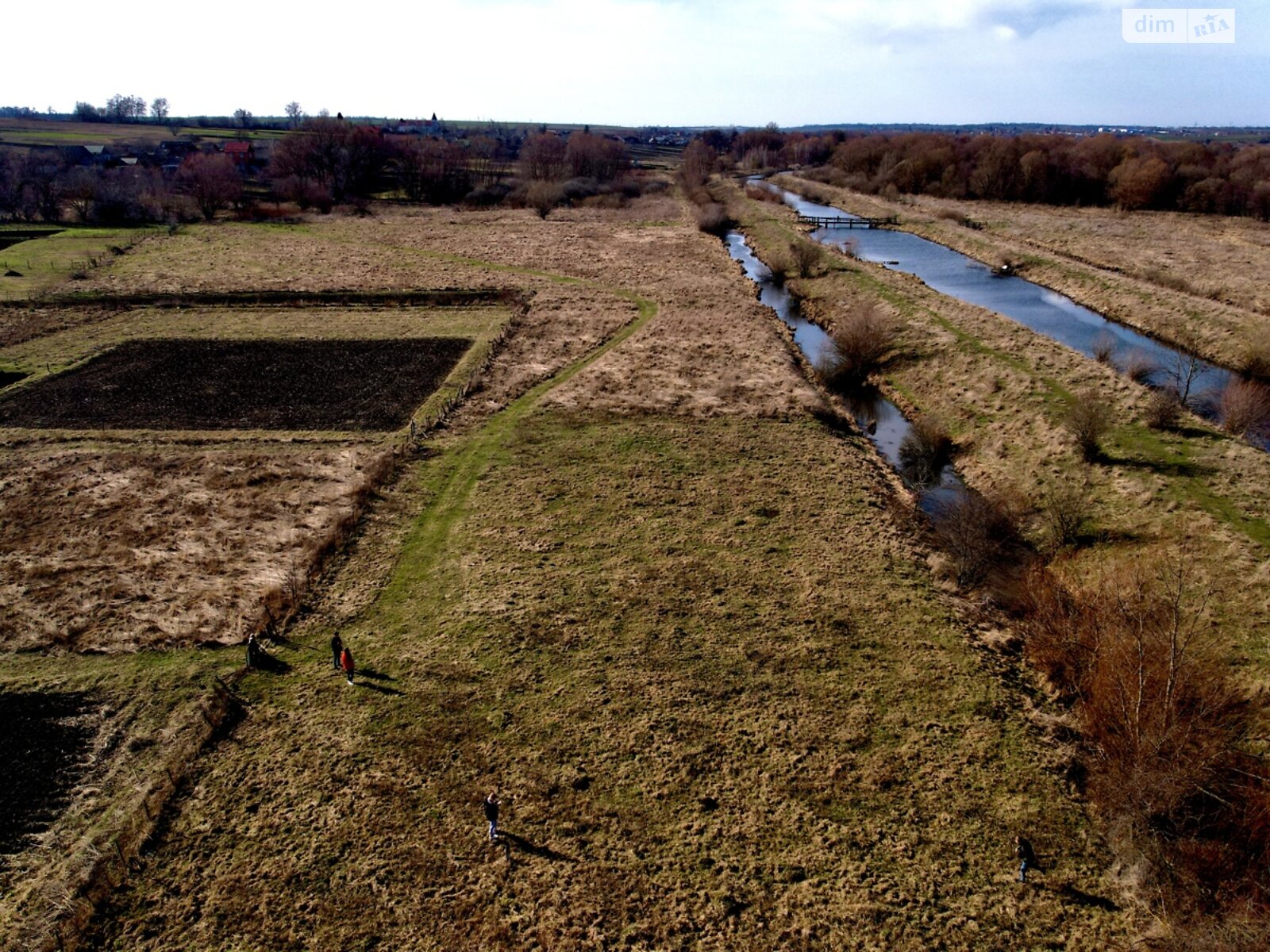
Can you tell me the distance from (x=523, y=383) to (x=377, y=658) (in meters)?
20.2

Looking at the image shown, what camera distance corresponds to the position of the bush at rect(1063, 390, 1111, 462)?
26594mm

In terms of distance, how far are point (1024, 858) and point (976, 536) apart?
11.1 m

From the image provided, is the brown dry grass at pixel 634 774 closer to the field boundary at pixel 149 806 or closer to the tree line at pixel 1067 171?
the field boundary at pixel 149 806

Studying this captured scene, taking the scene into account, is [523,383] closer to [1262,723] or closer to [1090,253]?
[1262,723]

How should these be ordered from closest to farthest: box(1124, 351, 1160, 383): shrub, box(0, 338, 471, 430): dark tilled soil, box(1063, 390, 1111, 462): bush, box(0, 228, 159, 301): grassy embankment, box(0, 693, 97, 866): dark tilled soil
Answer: box(0, 693, 97, 866): dark tilled soil, box(1063, 390, 1111, 462): bush, box(0, 338, 471, 430): dark tilled soil, box(1124, 351, 1160, 383): shrub, box(0, 228, 159, 301): grassy embankment

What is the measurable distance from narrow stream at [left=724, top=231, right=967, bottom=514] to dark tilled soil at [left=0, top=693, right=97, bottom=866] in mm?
24976

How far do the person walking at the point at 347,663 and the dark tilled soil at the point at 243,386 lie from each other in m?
15.5

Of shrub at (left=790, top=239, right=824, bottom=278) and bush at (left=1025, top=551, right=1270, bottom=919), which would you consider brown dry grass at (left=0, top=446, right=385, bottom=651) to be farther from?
shrub at (left=790, top=239, right=824, bottom=278)

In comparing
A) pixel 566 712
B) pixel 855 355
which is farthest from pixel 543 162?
pixel 566 712

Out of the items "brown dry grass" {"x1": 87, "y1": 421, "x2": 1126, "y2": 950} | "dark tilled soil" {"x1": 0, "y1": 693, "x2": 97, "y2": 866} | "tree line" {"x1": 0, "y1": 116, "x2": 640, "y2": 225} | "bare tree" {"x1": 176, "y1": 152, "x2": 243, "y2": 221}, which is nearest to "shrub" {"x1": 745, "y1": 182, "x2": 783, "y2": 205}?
"tree line" {"x1": 0, "y1": 116, "x2": 640, "y2": 225}

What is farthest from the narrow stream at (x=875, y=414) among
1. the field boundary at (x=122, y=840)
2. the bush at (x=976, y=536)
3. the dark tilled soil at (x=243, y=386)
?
the field boundary at (x=122, y=840)

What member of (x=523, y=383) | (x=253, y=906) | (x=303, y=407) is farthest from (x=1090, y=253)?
(x=253, y=906)

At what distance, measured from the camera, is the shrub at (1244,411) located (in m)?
27.7

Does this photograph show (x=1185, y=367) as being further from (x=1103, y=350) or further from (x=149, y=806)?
(x=149, y=806)
